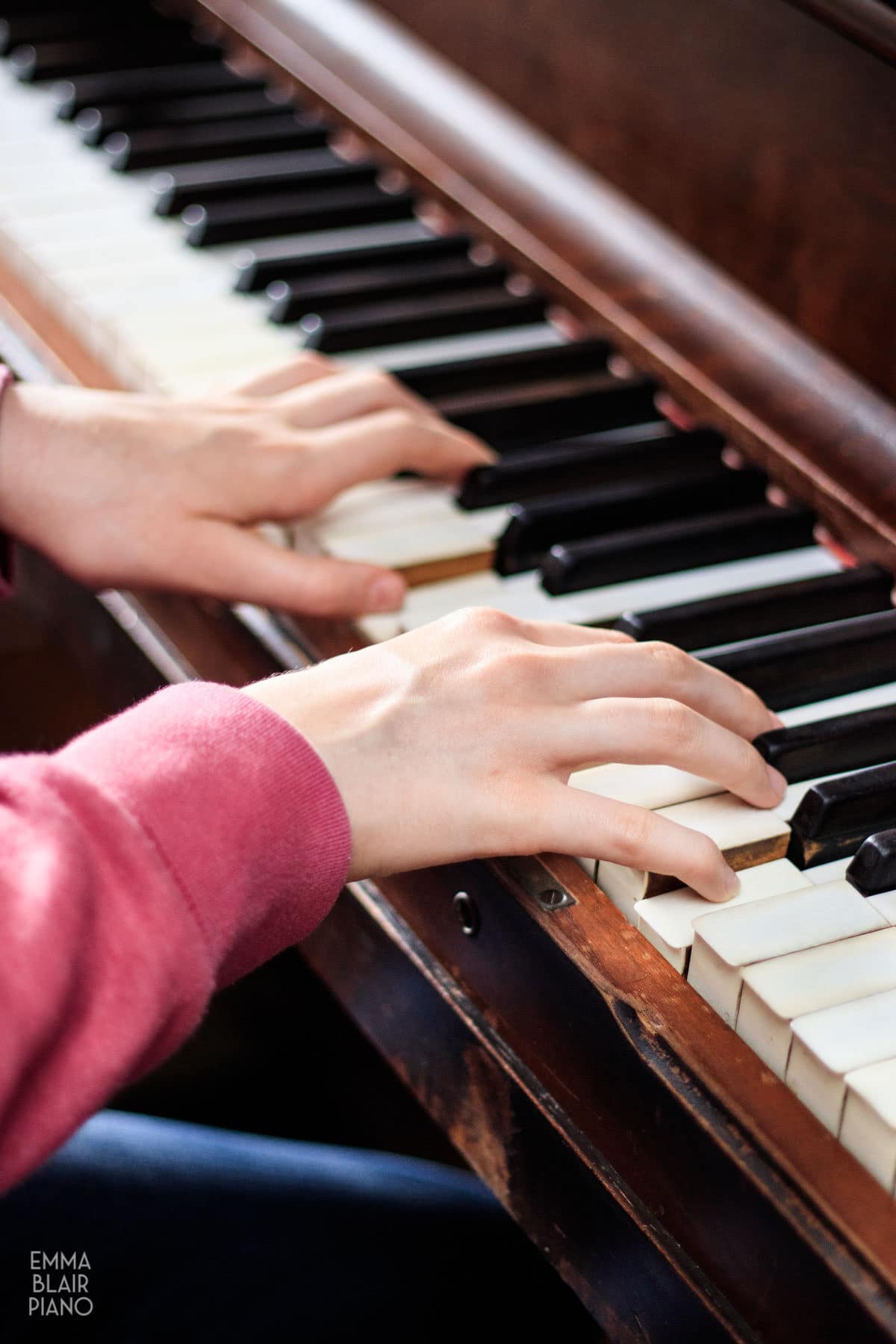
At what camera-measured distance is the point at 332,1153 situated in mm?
1074

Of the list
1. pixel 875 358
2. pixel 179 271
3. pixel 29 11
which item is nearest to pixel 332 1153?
pixel 875 358

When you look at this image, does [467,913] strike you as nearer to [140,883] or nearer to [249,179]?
[140,883]

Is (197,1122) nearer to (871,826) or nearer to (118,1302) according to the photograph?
(118,1302)

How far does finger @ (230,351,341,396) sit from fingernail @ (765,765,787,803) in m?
0.56

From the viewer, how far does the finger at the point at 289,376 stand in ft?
3.90

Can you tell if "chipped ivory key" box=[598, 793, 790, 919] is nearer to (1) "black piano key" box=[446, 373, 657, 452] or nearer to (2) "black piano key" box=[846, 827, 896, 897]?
(2) "black piano key" box=[846, 827, 896, 897]

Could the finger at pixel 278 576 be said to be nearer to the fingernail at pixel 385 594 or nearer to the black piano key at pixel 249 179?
the fingernail at pixel 385 594

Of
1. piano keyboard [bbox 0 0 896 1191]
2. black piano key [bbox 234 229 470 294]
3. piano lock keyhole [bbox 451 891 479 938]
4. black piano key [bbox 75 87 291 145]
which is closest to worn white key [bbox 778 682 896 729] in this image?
piano keyboard [bbox 0 0 896 1191]

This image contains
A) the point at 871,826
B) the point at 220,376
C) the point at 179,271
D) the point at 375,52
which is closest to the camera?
the point at 871,826

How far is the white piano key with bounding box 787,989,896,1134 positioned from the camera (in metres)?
0.67

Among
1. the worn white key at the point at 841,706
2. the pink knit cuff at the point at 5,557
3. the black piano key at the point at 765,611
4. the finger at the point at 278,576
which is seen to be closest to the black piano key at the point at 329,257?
the pink knit cuff at the point at 5,557

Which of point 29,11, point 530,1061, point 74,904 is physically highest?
point 29,11

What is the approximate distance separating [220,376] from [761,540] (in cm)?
50

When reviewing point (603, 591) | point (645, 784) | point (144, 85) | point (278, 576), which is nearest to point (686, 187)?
point (603, 591)
